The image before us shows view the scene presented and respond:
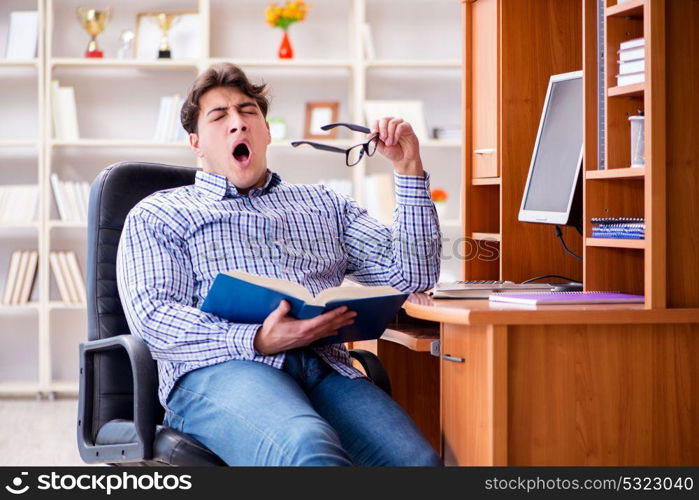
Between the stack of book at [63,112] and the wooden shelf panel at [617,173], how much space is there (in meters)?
3.23

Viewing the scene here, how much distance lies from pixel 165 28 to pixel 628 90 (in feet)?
10.8

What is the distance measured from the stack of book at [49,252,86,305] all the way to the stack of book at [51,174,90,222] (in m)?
0.19

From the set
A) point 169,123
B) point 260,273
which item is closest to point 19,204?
point 169,123

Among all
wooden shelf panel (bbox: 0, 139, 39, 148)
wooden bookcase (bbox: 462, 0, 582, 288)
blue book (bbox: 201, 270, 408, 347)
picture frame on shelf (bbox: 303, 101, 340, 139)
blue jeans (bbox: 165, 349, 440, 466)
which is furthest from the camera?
picture frame on shelf (bbox: 303, 101, 340, 139)

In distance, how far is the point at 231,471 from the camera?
1658mm

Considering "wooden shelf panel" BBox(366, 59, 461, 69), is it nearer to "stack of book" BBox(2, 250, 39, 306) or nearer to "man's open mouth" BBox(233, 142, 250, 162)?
"stack of book" BBox(2, 250, 39, 306)

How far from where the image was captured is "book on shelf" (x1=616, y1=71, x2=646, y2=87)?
185cm

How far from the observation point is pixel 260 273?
199 cm

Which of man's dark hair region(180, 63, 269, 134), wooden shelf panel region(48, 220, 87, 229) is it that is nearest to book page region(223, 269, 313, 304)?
man's dark hair region(180, 63, 269, 134)

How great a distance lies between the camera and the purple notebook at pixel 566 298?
5.78 feet

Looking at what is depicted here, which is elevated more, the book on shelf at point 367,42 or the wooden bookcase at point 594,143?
the book on shelf at point 367,42

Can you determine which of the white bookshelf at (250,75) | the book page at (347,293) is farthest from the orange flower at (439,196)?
the book page at (347,293)

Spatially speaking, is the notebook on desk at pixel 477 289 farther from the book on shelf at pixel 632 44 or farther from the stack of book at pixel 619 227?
the book on shelf at pixel 632 44

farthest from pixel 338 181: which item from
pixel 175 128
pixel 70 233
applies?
pixel 70 233
